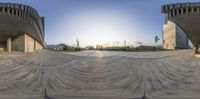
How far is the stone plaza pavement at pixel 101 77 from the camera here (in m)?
6.45

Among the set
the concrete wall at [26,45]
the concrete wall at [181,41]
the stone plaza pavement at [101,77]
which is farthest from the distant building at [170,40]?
the concrete wall at [26,45]

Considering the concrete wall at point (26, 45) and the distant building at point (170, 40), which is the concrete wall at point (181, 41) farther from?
the concrete wall at point (26, 45)

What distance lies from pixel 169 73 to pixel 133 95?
93 cm

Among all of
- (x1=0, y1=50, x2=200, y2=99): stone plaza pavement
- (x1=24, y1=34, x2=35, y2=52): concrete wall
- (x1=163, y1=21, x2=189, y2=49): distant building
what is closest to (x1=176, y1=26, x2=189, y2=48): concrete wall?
(x1=163, y1=21, x2=189, y2=49): distant building

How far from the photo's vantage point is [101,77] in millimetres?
6797

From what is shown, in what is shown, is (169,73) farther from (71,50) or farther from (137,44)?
(71,50)

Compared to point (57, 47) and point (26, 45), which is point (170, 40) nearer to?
point (57, 47)

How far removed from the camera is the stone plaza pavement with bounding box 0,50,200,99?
6453 mm

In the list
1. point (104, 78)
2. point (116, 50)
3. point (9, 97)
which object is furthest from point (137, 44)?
point (9, 97)

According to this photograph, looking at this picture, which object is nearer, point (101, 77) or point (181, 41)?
point (101, 77)

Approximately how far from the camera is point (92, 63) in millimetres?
7242

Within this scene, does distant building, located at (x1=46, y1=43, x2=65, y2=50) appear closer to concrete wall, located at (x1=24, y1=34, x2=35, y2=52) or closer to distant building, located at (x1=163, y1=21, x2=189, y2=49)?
distant building, located at (x1=163, y1=21, x2=189, y2=49)

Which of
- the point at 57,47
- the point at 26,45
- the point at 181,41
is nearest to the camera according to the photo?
the point at 57,47

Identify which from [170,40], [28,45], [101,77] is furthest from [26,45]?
[101,77]
